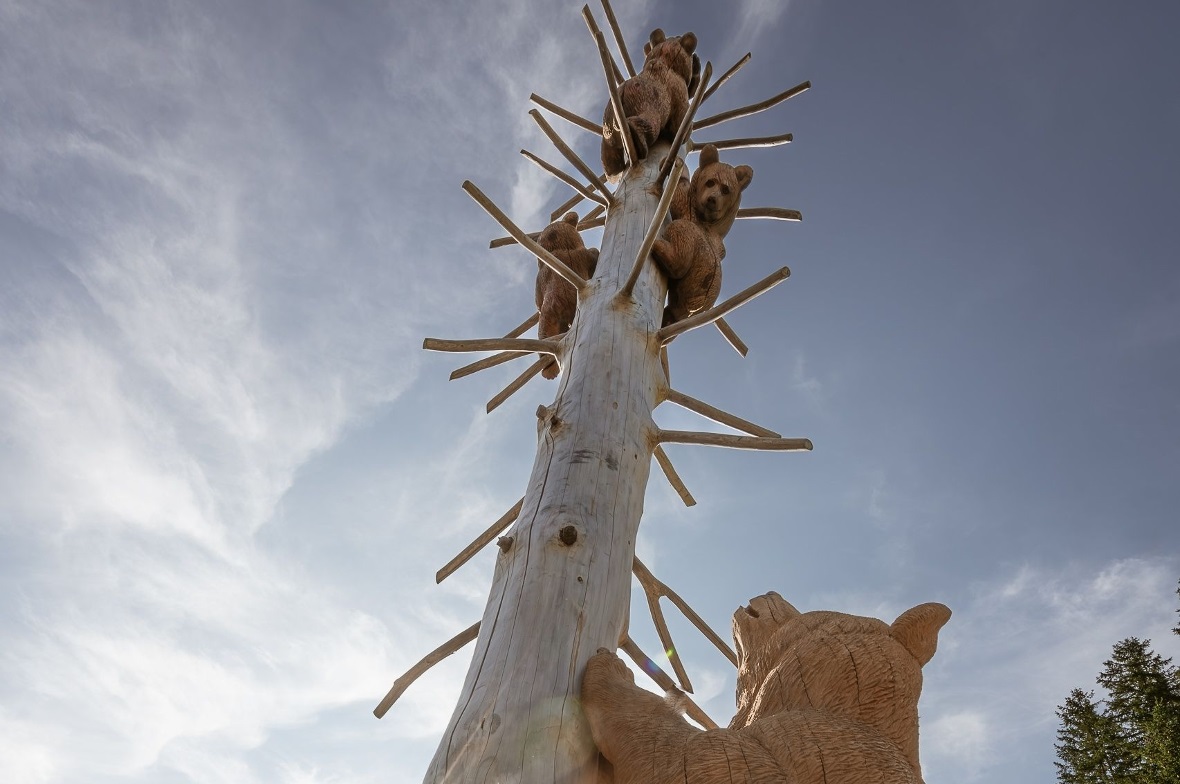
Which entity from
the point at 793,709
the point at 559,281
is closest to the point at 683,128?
the point at 559,281

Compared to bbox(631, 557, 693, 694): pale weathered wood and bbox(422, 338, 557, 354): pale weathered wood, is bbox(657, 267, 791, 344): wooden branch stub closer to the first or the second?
bbox(422, 338, 557, 354): pale weathered wood

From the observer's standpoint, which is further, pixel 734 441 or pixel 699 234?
pixel 699 234

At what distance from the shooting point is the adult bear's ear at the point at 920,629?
7.98 ft

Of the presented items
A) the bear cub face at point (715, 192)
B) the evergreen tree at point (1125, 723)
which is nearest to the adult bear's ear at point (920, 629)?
the bear cub face at point (715, 192)

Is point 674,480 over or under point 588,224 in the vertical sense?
under

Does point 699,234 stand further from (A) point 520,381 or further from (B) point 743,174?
(A) point 520,381

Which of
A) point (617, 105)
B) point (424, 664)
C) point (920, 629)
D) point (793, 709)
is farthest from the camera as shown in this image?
point (617, 105)

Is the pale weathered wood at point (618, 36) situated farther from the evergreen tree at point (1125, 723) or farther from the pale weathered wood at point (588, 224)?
the evergreen tree at point (1125, 723)

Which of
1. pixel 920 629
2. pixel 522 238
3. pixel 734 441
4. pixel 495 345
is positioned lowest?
pixel 920 629

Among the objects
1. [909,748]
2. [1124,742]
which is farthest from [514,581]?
[1124,742]

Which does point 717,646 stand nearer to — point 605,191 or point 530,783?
point 530,783

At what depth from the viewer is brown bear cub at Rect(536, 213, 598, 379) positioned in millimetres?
4187

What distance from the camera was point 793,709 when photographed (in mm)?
2164

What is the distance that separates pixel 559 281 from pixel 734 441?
1.53 metres
